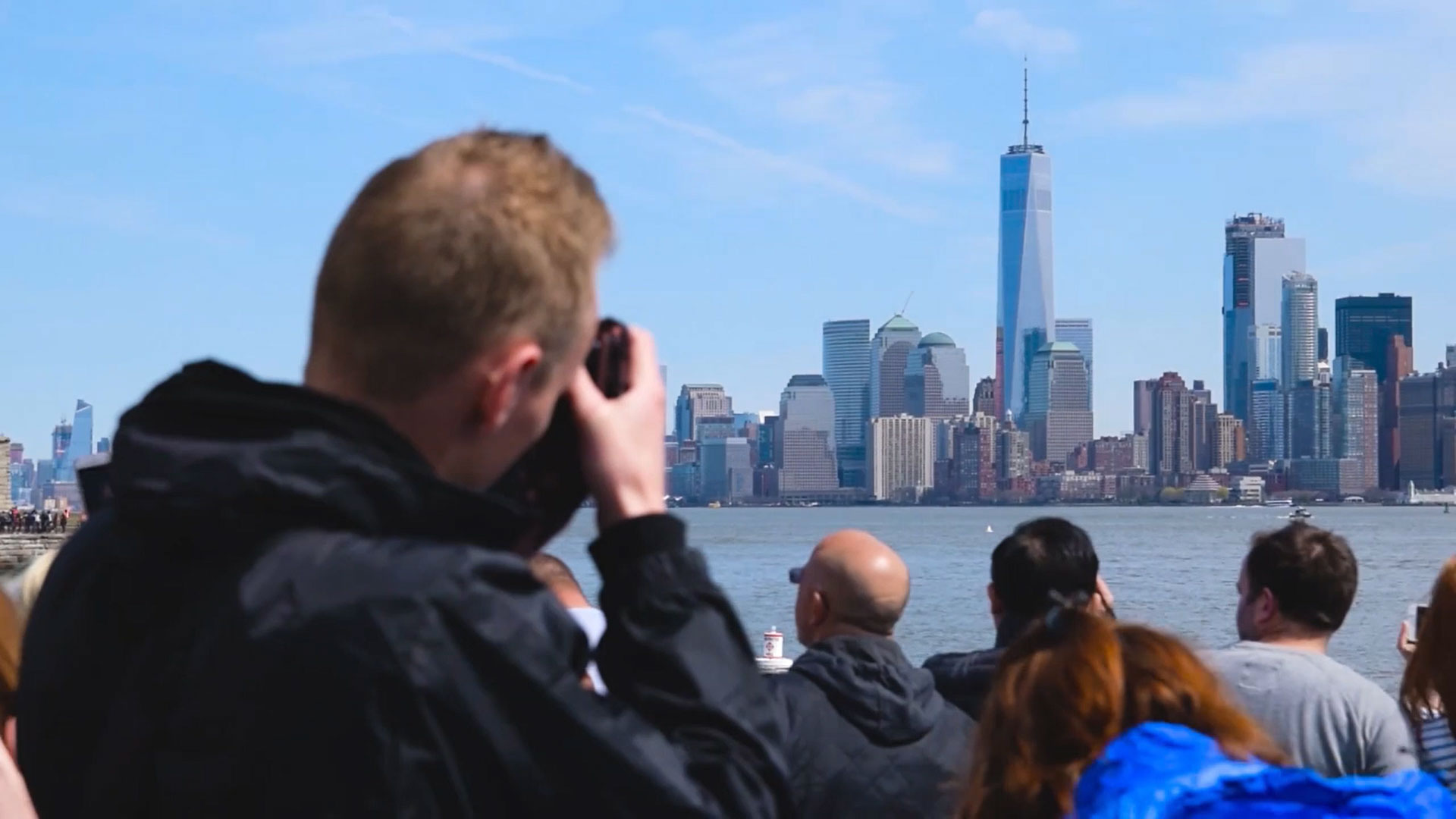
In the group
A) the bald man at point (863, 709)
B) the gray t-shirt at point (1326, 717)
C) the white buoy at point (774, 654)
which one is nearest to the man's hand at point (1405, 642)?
the gray t-shirt at point (1326, 717)

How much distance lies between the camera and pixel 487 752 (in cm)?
161

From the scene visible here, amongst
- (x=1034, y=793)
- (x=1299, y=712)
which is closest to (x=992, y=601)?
(x=1299, y=712)

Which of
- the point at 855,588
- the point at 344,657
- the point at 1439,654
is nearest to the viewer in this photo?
the point at 344,657

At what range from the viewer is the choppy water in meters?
36.9

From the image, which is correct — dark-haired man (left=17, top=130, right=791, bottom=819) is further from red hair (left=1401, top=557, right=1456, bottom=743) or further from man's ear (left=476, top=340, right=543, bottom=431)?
red hair (left=1401, top=557, right=1456, bottom=743)

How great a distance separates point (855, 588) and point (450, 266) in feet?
9.29

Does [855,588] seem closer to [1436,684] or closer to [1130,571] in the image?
[1436,684]

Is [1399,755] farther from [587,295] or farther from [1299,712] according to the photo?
[587,295]

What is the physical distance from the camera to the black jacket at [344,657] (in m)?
1.58

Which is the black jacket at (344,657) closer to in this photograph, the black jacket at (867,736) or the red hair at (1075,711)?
the red hair at (1075,711)

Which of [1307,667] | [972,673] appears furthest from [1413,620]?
[972,673]

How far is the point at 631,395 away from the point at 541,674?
0.37 meters

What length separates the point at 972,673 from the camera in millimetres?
5070

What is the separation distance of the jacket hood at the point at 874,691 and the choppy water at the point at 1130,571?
48 centimetres
